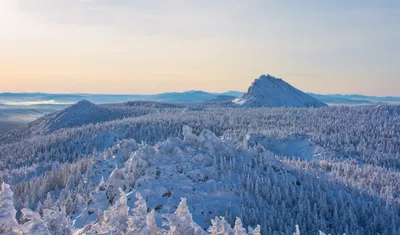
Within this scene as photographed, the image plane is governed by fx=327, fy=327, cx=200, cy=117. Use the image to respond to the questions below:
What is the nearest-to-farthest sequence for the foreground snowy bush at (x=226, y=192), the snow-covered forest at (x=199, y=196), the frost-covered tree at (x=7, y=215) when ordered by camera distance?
the frost-covered tree at (x=7, y=215) → the snow-covered forest at (x=199, y=196) → the foreground snowy bush at (x=226, y=192)

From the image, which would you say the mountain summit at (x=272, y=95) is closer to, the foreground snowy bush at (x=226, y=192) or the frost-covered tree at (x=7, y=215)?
the foreground snowy bush at (x=226, y=192)

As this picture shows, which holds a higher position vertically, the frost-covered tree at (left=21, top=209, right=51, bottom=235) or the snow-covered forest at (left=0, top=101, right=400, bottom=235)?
the frost-covered tree at (left=21, top=209, right=51, bottom=235)

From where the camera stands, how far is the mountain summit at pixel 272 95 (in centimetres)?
8651

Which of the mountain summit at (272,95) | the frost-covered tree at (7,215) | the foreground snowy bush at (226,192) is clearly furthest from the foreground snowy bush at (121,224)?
the mountain summit at (272,95)

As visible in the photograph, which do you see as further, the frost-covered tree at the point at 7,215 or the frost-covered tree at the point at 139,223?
the frost-covered tree at the point at 139,223

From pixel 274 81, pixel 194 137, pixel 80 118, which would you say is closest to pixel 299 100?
pixel 274 81

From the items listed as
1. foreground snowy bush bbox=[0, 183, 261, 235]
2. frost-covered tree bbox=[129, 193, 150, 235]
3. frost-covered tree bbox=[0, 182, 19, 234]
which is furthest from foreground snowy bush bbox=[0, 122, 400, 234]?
frost-covered tree bbox=[0, 182, 19, 234]

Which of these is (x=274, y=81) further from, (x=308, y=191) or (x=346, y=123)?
(x=308, y=191)

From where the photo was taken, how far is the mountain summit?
3406 inches

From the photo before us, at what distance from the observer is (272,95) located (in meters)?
89.0

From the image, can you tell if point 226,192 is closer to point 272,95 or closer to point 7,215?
point 7,215

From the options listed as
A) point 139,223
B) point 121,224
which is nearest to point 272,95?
point 121,224

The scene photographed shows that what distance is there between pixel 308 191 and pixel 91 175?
880 centimetres

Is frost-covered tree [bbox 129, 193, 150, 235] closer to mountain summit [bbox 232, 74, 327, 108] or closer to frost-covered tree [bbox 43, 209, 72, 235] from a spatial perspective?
frost-covered tree [bbox 43, 209, 72, 235]
